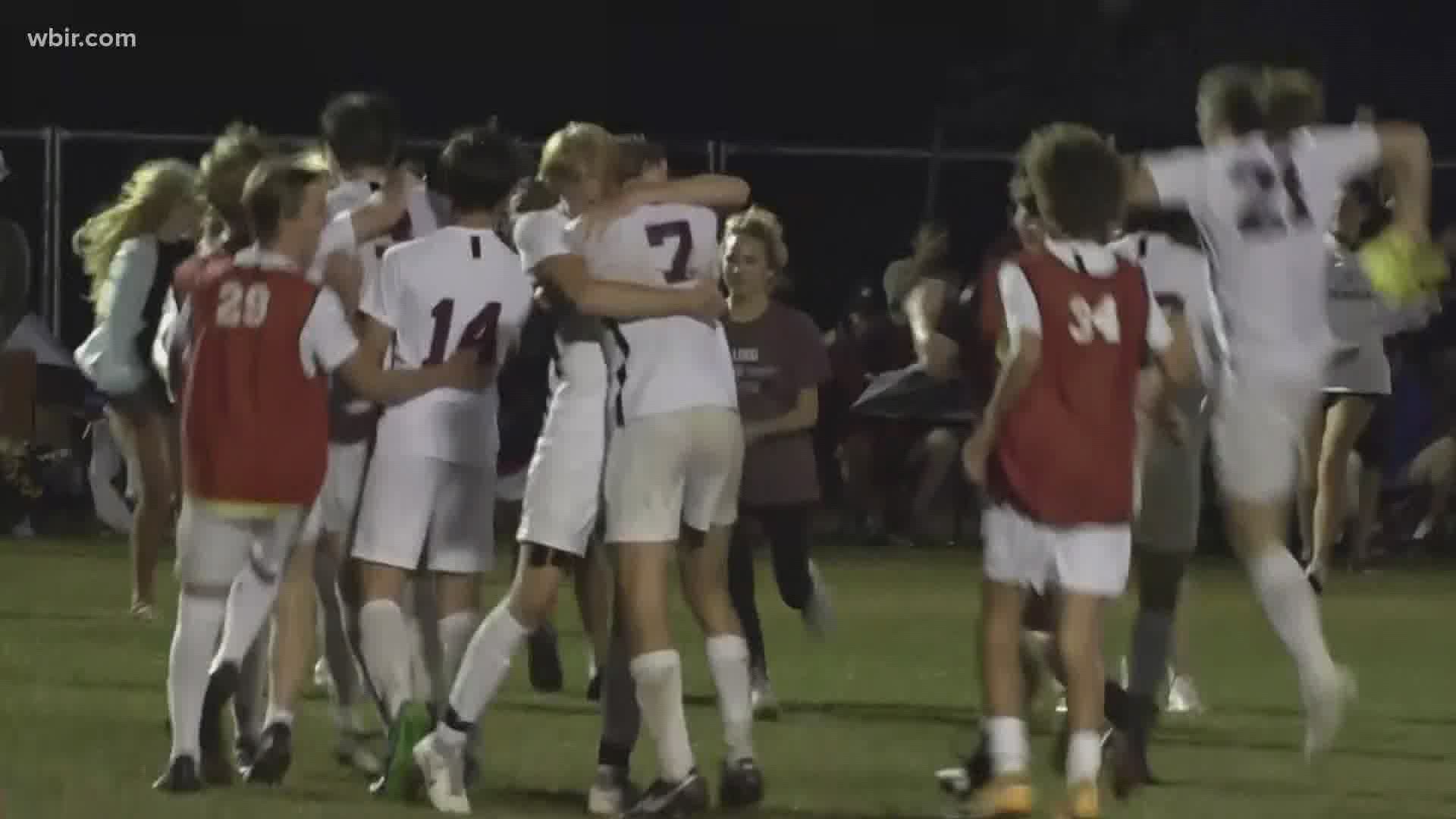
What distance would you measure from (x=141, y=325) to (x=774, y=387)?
3.19m

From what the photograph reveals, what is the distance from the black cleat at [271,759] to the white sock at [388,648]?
0.33m

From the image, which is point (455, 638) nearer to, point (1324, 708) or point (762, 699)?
point (762, 699)

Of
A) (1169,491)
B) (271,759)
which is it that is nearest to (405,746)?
(271,759)

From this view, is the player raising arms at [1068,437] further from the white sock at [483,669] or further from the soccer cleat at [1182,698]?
the soccer cleat at [1182,698]

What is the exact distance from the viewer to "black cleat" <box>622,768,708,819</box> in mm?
8164

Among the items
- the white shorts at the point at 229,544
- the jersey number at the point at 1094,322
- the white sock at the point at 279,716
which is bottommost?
the white sock at the point at 279,716

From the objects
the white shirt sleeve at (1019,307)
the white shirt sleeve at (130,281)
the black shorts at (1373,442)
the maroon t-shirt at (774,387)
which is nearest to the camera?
the white shirt sleeve at (1019,307)

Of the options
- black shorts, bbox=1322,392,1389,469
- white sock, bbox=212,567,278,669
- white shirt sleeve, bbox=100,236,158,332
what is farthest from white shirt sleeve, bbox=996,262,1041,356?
black shorts, bbox=1322,392,1389,469

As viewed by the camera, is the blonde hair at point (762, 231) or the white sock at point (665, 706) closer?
the white sock at point (665, 706)

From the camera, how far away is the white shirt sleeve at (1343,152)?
29.4 feet

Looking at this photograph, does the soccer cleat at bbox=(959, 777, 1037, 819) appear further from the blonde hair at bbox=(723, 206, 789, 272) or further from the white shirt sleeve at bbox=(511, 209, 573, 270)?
the blonde hair at bbox=(723, 206, 789, 272)

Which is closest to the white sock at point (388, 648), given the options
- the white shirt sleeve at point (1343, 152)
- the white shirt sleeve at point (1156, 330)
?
the white shirt sleeve at point (1156, 330)

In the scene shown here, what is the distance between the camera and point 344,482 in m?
9.23

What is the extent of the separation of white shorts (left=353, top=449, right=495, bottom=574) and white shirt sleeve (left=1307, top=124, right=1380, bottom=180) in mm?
2602
